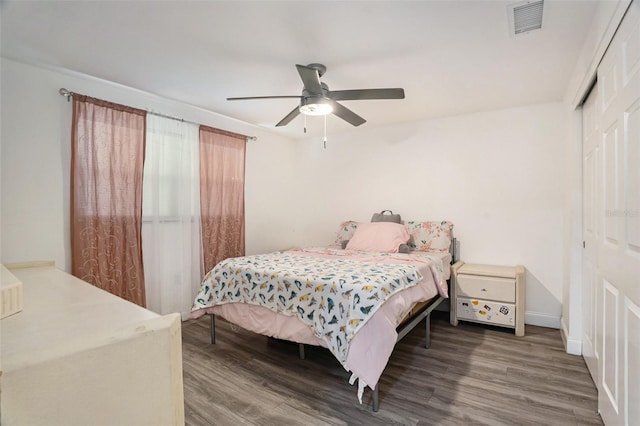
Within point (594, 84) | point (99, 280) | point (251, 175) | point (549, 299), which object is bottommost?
point (549, 299)

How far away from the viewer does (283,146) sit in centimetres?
461

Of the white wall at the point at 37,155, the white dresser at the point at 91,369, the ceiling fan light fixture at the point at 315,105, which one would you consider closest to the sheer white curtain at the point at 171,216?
the white wall at the point at 37,155

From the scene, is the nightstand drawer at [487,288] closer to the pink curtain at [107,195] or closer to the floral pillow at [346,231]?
the floral pillow at [346,231]

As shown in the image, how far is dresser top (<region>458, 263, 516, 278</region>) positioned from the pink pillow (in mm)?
667

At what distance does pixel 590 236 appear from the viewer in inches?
80.6

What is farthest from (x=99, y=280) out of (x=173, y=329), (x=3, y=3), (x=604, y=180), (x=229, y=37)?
(x=604, y=180)

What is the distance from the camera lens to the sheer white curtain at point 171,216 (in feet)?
A: 9.84

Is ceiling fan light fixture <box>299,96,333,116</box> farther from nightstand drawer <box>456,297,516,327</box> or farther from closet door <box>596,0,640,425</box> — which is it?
nightstand drawer <box>456,297,516,327</box>

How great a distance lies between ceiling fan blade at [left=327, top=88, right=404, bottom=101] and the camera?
218 cm

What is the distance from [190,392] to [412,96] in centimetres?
304

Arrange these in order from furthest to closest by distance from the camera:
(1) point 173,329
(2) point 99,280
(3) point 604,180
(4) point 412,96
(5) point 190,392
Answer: (4) point 412,96
(2) point 99,280
(5) point 190,392
(3) point 604,180
(1) point 173,329

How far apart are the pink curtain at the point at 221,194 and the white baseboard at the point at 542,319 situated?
326 cm

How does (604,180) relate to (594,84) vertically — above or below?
below

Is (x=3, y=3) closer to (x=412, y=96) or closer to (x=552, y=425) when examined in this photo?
(x=412, y=96)
